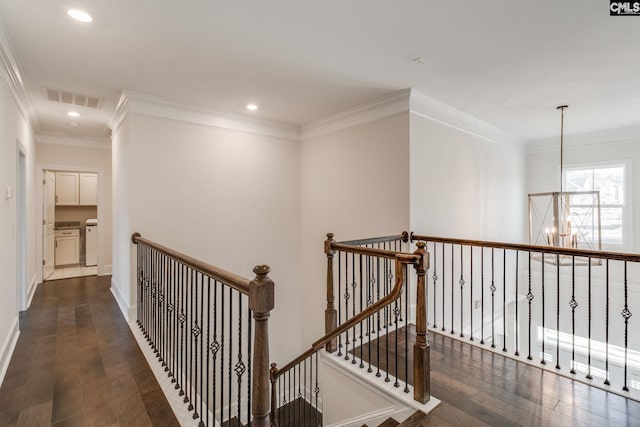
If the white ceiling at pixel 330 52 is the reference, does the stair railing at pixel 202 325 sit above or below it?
below

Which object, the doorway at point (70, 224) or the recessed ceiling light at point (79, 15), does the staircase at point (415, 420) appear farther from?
the doorway at point (70, 224)

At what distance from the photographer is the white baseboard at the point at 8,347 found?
2503 millimetres

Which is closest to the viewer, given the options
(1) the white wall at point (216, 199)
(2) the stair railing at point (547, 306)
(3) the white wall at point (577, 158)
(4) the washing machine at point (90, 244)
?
(1) the white wall at point (216, 199)

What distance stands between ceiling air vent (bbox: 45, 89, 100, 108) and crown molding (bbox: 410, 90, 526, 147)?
3.98m

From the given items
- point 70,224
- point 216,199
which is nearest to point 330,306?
point 216,199

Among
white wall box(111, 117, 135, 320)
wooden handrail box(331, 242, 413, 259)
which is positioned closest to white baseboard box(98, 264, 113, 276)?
white wall box(111, 117, 135, 320)

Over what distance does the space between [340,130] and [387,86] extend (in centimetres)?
119

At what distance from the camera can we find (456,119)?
4.46 metres

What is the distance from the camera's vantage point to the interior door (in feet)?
20.1

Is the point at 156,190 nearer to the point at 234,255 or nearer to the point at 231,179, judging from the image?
the point at 231,179

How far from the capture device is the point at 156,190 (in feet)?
12.6

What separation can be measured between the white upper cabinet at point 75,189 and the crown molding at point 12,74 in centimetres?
320

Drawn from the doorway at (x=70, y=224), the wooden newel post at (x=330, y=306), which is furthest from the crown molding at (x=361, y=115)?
the doorway at (x=70, y=224)

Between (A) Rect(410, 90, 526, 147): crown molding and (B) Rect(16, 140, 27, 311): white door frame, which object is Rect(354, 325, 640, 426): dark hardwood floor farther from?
(B) Rect(16, 140, 27, 311): white door frame
